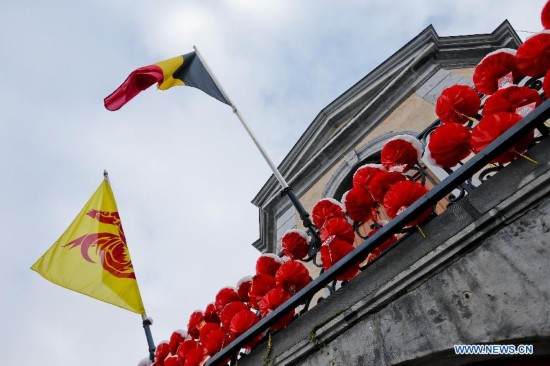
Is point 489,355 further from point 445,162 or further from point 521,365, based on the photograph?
point 445,162

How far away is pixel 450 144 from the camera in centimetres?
425

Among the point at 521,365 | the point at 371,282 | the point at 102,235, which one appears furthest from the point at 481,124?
the point at 102,235

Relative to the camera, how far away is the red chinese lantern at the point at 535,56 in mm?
4285

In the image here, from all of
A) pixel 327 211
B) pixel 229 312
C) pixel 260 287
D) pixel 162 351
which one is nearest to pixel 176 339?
pixel 162 351

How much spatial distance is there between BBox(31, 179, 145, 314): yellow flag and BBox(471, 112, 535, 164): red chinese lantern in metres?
7.21

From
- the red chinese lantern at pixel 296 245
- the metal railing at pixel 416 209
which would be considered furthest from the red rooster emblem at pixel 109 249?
the red chinese lantern at pixel 296 245

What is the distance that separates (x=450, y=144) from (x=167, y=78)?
7430 millimetres

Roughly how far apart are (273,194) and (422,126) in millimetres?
4941

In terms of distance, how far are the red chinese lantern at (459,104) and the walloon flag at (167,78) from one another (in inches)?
220

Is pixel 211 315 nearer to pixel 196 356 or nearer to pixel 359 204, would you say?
pixel 196 356

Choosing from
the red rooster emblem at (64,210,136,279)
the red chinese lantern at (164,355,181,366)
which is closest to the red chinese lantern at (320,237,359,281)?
the red chinese lantern at (164,355,181,366)

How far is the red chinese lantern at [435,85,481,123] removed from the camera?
476 centimetres

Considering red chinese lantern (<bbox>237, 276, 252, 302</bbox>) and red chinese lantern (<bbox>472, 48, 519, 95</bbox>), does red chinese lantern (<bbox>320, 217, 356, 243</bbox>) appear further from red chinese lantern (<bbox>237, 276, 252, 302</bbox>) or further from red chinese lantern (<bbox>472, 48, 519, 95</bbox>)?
red chinese lantern (<bbox>472, 48, 519, 95</bbox>)

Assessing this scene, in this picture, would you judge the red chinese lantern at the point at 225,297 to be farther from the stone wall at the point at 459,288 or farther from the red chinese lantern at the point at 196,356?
the stone wall at the point at 459,288
